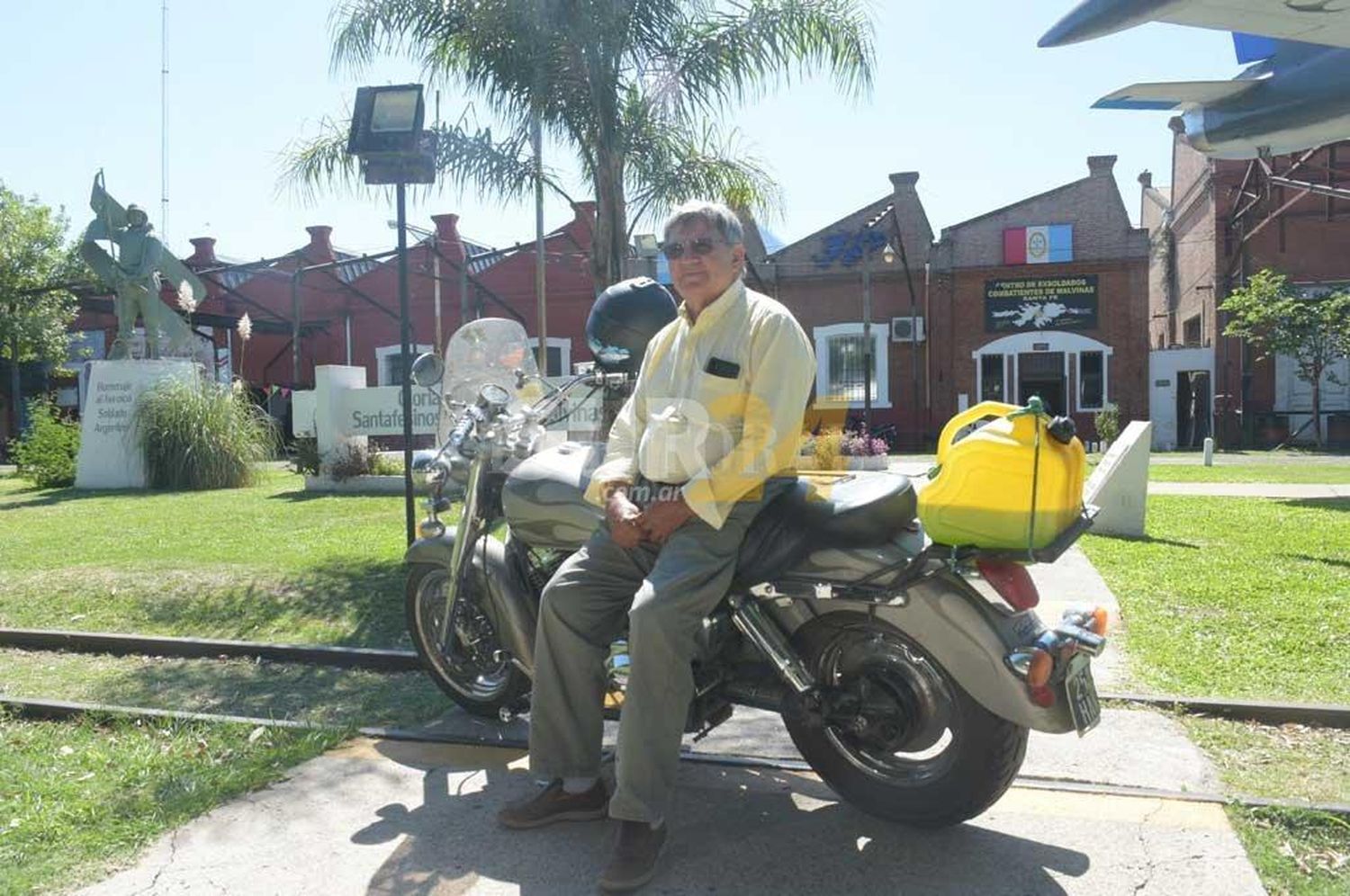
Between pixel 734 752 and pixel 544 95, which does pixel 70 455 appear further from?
pixel 734 752

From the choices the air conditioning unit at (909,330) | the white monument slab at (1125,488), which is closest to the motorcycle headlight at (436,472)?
the white monument slab at (1125,488)

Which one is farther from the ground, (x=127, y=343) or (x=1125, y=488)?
(x=127, y=343)

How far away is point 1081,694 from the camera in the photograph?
3.02 meters

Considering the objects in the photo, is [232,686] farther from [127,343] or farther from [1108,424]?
[1108,424]

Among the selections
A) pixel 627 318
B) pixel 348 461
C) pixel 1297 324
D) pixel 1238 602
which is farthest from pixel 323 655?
pixel 1297 324

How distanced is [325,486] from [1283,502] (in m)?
11.8

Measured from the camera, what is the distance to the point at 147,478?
15.2 m

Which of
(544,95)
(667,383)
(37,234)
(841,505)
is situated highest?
(37,234)

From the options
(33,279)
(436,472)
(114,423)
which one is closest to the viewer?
(436,472)

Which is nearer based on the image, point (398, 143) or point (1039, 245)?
point (398, 143)

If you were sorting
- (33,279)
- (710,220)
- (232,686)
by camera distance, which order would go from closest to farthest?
(710,220), (232,686), (33,279)

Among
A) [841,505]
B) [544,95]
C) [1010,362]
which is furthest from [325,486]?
[1010,362]

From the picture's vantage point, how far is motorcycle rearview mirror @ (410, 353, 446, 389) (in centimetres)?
415

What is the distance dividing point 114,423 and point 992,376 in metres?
21.7
